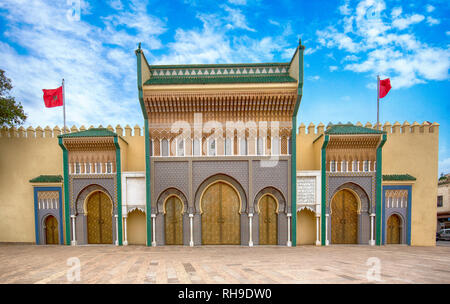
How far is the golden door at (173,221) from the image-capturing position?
875 centimetres

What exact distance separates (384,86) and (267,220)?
28.7 feet

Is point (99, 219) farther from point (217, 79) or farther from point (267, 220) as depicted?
point (217, 79)

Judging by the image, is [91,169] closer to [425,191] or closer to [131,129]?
[131,129]

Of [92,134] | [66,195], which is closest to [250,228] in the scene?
[92,134]

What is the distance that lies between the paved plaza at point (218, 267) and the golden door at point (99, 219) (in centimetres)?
169

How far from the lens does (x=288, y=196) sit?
8.72 meters

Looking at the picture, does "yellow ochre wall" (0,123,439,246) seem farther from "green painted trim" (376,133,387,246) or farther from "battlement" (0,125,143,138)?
"green painted trim" (376,133,387,246)

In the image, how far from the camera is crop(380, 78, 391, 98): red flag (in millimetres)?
9312

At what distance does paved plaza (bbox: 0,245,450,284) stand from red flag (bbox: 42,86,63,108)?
22.4ft

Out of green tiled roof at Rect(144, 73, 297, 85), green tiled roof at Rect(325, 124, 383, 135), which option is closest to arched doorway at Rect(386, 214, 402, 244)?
green tiled roof at Rect(325, 124, 383, 135)

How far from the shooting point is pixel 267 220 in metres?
8.82

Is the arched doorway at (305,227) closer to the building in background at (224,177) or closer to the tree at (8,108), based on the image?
the building in background at (224,177)

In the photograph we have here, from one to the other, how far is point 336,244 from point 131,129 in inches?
464

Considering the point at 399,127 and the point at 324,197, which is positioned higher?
the point at 399,127
